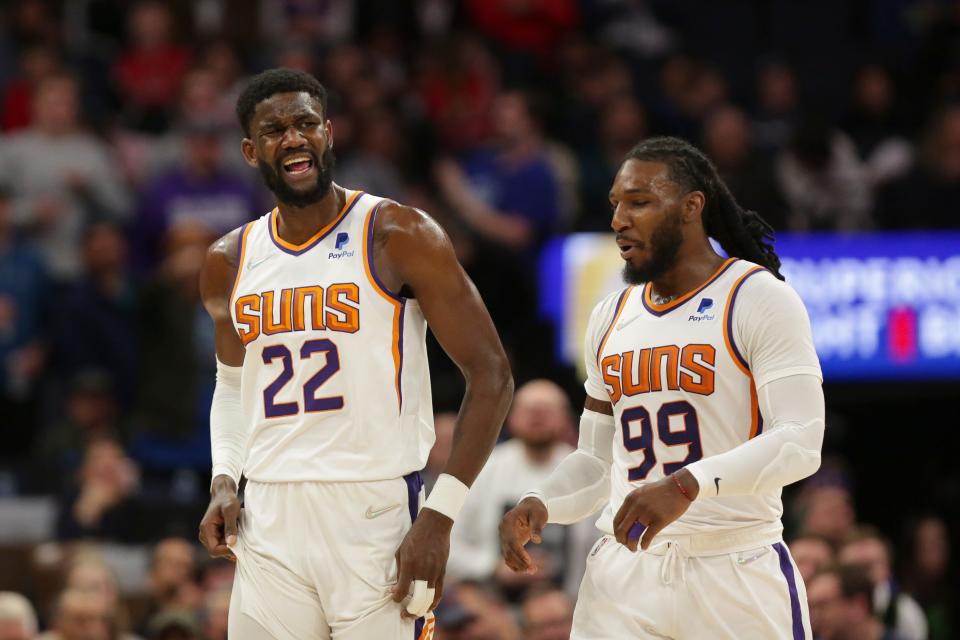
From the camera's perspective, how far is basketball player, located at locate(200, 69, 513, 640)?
15.4ft

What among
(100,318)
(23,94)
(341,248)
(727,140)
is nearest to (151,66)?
(23,94)

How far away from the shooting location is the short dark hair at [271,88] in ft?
16.1

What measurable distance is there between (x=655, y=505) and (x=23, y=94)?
8053 mm

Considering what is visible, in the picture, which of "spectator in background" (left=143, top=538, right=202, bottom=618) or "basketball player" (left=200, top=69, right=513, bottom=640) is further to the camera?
"spectator in background" (left=143, top=538, right=202, bottom=618)

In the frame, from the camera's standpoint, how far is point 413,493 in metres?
4.85

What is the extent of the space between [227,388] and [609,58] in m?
8.19

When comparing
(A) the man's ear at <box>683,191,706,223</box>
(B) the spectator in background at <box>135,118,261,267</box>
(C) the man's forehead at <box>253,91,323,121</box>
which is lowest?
A: (A) the man's ear at <box>683,191,706,223</box>

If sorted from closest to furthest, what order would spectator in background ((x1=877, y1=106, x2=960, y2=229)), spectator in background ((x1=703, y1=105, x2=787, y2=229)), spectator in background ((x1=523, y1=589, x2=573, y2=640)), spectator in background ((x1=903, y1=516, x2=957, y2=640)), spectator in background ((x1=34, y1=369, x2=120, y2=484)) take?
spectator in background ((x1=523, y1=589, x2=573, y2=640))
spectator in background ((x1=34, y1=369, x2=120, y2=484))
spectator in background ((x1=903, y1=516, x2=957, y2=640))
spectator in background ((x1=703, y1=105, x2=787, y2=229))
spectator in background ((x1=877, y1=106, x2=960, y2=229))

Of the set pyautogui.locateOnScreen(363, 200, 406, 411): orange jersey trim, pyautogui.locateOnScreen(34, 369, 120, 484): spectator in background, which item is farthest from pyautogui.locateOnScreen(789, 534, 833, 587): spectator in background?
pyautogui.locateOnScreen(34, 369, 120, 484): spectator in background

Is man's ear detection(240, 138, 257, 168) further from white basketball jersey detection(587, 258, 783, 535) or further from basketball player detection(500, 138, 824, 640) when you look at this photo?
white basketball jersey detection(587, 258, 783, 535)

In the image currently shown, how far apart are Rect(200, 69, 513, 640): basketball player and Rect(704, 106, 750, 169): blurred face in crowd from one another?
22.4 ft

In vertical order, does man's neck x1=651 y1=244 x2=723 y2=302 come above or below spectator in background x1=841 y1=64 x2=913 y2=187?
below

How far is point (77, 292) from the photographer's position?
10.2 meters

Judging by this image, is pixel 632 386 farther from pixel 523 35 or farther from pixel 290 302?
pixel 523 35
